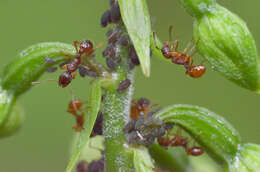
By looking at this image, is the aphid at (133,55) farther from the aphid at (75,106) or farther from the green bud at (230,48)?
the aphid at (75,106)

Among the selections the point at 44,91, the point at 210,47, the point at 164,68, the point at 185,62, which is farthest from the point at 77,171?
the point at 164,68

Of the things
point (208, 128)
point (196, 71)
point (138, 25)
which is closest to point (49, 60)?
point (138, 25)

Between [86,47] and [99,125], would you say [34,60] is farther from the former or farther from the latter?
[99,125]

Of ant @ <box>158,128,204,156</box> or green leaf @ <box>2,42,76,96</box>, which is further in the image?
ant @ <box>158,128,204,156</box>

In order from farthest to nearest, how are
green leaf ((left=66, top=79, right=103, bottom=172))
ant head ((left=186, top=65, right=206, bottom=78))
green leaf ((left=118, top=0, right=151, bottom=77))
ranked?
ant head ((left=186, top=65, right=206, bottom=78))
green leaf ((left=66, top=79, right=103, bottom=172))
green leaf ((left=118, top=0, right=151, bottom=77))

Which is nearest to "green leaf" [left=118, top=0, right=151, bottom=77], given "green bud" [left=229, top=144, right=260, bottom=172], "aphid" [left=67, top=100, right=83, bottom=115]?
"green bud" [left=229, top=144, right=260, bottom=172]

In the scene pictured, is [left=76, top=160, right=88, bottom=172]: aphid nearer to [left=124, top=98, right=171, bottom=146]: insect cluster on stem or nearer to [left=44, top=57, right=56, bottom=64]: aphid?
[left=124, top=98, right=171, bottom=146]: insect cluster on stem

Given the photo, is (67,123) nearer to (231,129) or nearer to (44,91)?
(44,91)
